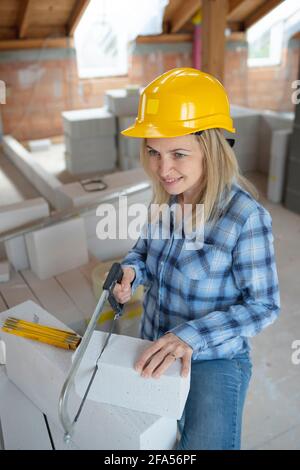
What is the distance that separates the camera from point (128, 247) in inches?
103

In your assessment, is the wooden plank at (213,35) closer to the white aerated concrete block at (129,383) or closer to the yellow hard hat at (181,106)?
the yellow hard hat at (181,106)

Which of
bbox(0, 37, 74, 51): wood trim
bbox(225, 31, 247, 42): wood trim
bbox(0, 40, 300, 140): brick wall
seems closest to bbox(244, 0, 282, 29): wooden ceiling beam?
bbox(225, 31, 247, 42): wood trim

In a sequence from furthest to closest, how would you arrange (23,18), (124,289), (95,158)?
(23,18), (95,158), (124,289)

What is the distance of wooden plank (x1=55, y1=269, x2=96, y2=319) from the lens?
1964 mm

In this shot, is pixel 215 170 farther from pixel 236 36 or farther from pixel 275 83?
pixel 275 83

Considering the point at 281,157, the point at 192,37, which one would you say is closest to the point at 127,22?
the point at 192,37

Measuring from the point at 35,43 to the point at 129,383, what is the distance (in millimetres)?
6042

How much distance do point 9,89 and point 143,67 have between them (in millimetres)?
2200

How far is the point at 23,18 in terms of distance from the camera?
5234 millimetres

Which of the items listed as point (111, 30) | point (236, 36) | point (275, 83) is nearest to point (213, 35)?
point (111, 30)
